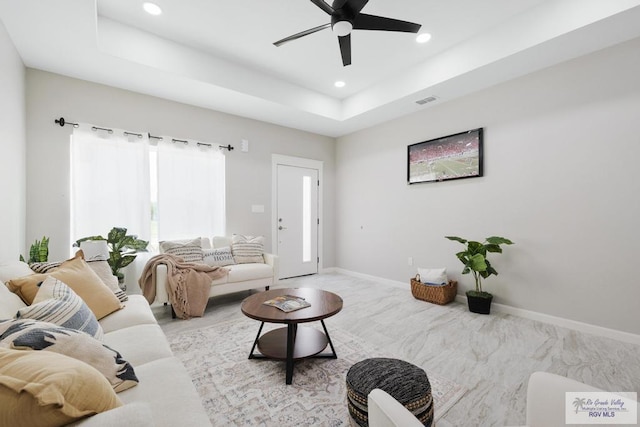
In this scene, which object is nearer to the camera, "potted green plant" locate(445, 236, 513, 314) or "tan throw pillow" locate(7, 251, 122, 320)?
"tan throw pillow" locate(7, 251, 122, 320)

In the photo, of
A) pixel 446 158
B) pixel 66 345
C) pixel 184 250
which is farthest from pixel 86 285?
pixel 446 158

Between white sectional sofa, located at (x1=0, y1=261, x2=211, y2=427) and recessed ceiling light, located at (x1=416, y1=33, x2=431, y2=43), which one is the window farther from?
recessed ceiling light, located at (x1=416, y1=33, x2=431, y2=43)

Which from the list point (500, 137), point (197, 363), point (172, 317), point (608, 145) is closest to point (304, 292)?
point (197, 363)

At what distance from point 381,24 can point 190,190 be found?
3201mm

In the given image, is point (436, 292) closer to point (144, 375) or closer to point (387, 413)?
point (387, 413)

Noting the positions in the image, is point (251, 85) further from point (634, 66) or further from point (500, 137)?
point (634, 66)

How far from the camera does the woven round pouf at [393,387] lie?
4.28ft

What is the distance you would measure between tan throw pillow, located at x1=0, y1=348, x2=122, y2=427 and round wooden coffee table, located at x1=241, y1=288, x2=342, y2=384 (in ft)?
3.88

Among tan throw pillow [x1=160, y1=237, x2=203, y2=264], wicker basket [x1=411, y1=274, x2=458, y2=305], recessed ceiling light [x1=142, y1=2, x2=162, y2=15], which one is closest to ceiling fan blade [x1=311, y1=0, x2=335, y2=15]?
recessed ceiling light [x1=142, y1=2, x2=162, y2=15]

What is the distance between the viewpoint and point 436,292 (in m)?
3.65

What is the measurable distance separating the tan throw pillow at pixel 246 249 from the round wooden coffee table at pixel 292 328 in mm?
1601

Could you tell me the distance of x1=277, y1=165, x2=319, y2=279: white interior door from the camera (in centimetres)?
511

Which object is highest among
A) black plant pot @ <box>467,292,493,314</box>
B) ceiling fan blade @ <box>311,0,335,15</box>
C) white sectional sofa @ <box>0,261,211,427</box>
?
ceiling fan blade @ <box>311,0,335,15</box>

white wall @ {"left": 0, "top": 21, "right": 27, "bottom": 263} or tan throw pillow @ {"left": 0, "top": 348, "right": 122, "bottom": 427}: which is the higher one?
white wall @ {"left": 0, "top": 21, "right": 27, "bottom": 263}
